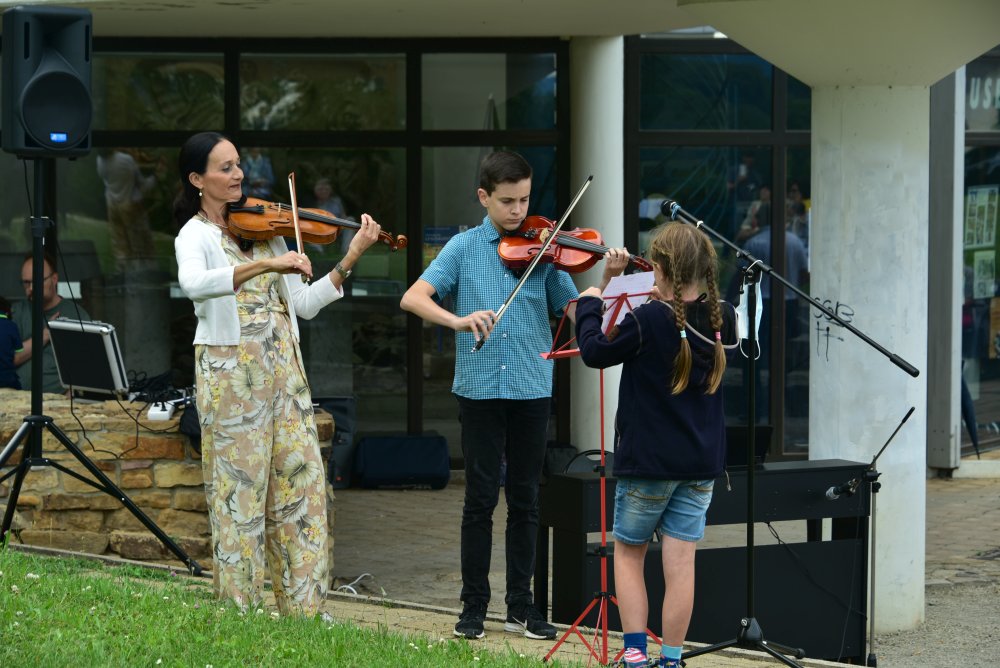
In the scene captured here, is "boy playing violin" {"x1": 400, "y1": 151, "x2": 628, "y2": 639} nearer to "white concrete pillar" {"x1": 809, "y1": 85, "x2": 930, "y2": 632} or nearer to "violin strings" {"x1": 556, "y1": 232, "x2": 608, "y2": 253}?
"violin strings" {"x1": 556, "y1": 232, "x2": 608, "y2": 253}

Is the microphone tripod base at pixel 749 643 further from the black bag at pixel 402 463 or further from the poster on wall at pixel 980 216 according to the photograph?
the poster on wall at pixel 980 216

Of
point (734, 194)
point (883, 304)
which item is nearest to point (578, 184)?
point (734, 194)

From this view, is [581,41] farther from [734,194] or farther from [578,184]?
[734,194]

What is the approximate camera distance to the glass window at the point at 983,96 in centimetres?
1110

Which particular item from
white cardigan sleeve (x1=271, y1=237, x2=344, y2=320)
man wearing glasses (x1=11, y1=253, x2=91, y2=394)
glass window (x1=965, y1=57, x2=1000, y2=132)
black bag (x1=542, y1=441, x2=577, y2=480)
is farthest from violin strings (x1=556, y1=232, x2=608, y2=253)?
glass window (x1=965, y1=57, x2=1000, y2=132)

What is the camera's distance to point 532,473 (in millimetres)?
5406

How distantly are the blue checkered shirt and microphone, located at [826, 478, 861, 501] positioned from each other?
5.38ft

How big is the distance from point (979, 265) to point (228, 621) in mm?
8043

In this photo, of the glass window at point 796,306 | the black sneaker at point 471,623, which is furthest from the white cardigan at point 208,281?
the glass window at point 796,306

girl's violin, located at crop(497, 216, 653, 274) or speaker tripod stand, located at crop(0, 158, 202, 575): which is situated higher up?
girl's violin, located at crop(497, 216, 653, 274)

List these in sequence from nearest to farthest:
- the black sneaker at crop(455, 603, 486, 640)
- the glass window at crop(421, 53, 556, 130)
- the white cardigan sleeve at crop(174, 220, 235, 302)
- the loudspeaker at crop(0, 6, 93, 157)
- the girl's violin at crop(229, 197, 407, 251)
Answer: the white cardigan sleeve at crop(174, 220, 235, 302), the girl's violin at crop(229, 197, 407, 251), the black sneaker at crop(455, 603, 486, 640), the loudspeaker at crop(0, 6, 93, 157), the glass window at crop(421, 53, 556, 130)

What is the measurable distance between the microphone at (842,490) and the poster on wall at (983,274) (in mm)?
5482

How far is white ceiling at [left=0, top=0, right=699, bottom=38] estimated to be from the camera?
8.53 meters

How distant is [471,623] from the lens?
5473 millimetres
